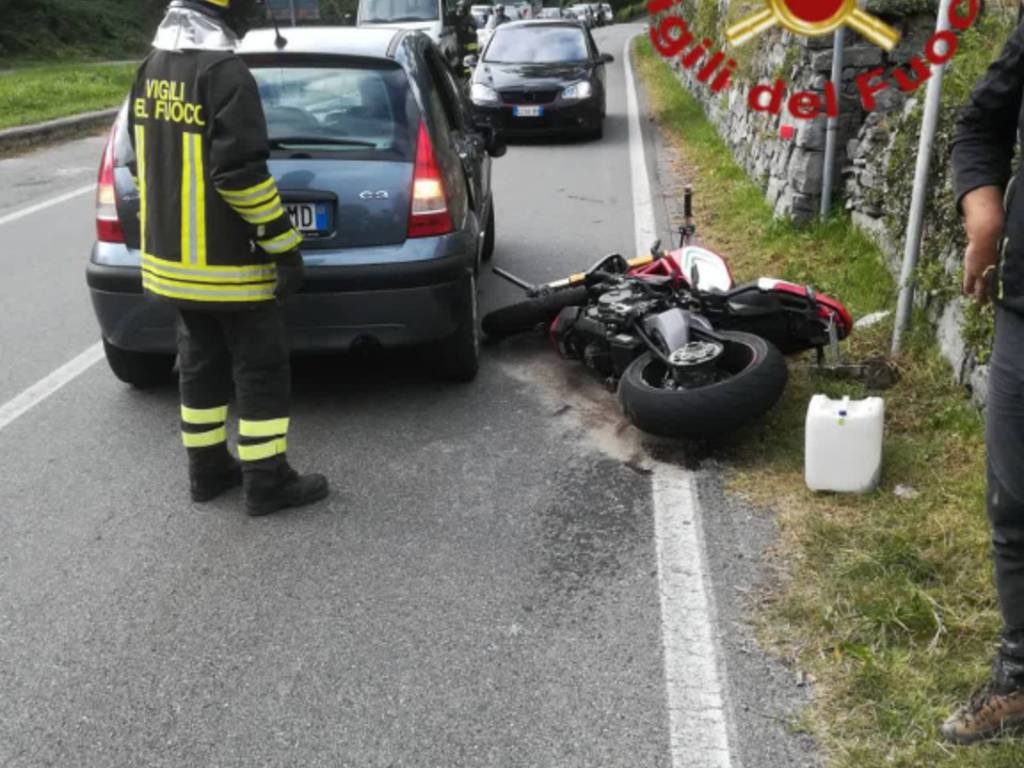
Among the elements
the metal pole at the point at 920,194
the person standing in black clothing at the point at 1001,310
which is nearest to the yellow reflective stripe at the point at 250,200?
the person standing in black clothing at the point at 1001,310

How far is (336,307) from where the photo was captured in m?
5.20

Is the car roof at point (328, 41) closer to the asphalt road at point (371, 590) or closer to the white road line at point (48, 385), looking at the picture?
the asphalt road at point (371, 590)

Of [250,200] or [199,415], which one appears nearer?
[250,200]

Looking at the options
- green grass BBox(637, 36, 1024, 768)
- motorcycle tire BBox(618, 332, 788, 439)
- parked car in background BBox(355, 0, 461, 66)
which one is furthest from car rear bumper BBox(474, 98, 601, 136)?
motorcycle tire BBox(618, 332, 788, 439)

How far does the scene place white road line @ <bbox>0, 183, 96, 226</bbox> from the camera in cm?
Result: 1058

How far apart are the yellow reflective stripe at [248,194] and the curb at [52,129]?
465 inches

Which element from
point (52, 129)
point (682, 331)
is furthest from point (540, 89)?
point (682, 331)

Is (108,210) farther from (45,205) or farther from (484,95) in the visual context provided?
(484,95)

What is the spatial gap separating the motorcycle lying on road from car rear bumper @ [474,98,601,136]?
893cm

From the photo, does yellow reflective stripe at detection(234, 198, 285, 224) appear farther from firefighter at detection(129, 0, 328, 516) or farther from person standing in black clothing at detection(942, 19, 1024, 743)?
person standing in black clothing at detection(942, 19, 1024, 743)

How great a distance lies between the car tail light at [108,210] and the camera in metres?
A: 5.23

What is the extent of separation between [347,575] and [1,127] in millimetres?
14256

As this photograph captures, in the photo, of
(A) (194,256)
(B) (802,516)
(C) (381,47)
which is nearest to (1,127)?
(C) (381,47)

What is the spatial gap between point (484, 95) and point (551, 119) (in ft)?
3.40
